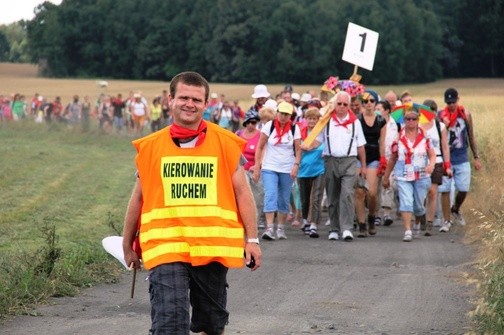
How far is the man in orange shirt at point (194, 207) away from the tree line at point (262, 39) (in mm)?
98632

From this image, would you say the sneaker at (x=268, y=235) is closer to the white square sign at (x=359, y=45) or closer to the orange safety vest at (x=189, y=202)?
the white square sign at (x=359, y=45)

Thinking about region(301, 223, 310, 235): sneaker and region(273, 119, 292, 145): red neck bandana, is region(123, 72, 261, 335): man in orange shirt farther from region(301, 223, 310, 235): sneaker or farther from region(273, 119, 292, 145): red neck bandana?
region(301, 223, 310, 235): sneaker

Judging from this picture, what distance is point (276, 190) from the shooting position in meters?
16.1

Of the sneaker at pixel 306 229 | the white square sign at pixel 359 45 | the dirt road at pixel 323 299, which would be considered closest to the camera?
the dirt road at pixel 323 299

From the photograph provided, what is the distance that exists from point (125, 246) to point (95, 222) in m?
10.5

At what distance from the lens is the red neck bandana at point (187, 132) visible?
706 cm

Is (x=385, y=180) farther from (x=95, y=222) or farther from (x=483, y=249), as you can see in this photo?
(x=95, y=222)

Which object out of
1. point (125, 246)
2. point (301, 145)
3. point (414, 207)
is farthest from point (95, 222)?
point (125, 246)

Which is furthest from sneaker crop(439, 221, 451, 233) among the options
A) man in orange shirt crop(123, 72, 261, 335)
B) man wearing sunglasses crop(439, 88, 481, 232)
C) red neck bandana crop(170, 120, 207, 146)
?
red neck bandana crop(170, 120, 207, 146)

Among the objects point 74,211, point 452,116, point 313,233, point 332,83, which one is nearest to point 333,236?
point 313,233

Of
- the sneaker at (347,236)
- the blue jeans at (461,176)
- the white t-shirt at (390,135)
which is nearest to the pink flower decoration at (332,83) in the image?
the blue jeans at (461,176)

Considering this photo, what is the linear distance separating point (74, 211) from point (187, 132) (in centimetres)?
1257

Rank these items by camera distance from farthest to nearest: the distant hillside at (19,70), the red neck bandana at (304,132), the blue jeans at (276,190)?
the distant hillside at (19,70) < the red neck bandana at (304,132) < the blue jeans at (276,190)

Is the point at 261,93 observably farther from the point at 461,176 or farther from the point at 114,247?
the point at 114,247
